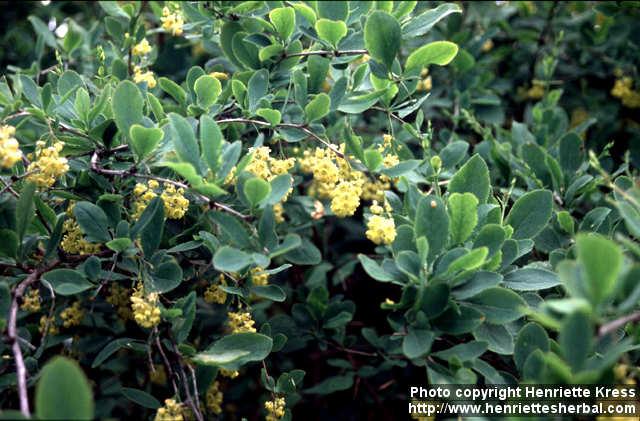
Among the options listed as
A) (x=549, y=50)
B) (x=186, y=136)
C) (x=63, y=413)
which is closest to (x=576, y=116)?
(x=549, y=50)

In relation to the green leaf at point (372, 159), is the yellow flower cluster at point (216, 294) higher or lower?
lower

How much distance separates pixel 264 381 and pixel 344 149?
0.72m

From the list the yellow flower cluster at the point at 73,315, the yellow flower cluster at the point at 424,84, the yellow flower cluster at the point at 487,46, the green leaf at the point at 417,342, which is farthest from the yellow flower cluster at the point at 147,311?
the yellow flower cluster at the point at 487,46

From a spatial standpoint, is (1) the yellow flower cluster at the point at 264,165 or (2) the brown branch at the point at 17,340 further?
(1) the yellow flower cluster at the point at 264,165

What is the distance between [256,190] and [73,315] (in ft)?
2.83

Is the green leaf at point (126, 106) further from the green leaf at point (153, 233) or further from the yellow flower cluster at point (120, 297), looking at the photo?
the yellow flower cluster at point (120, 297)

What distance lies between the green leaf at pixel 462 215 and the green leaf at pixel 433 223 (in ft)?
0.15

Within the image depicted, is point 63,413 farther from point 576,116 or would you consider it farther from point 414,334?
point 576,116

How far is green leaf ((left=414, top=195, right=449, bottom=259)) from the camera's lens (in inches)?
60.2

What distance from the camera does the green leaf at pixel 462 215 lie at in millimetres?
1538

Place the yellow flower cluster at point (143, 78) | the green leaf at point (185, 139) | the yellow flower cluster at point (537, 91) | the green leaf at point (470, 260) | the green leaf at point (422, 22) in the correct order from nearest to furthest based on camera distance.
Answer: the green leaf at point (470, 260) < the green leaf at point (185, 139) < the green leaf at point (422, 22) < the yellow flower cluster at point (143, 78) < the yellow flower cluster at point (537, 91)

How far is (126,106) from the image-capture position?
62.4 inches

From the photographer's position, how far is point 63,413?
108 centimetres

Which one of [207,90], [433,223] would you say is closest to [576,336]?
[433,223]
